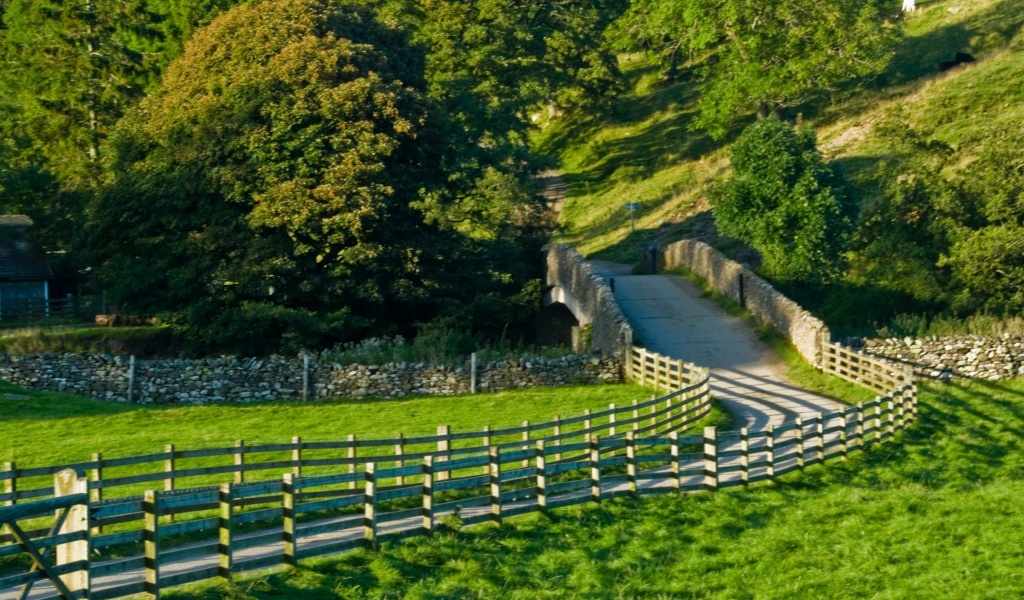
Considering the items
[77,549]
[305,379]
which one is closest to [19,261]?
[305,379]

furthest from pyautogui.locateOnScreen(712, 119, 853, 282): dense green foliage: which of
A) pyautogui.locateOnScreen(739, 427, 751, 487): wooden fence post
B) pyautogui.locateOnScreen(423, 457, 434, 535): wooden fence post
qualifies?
pyautogui.locateOnScreen(423, 457, 434, 535): wooden fence post

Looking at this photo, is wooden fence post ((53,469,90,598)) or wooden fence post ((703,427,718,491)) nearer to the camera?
wooden fence post ((53,469,90,598))

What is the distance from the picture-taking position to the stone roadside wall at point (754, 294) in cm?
4050

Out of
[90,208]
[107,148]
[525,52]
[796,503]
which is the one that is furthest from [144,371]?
[525,52]

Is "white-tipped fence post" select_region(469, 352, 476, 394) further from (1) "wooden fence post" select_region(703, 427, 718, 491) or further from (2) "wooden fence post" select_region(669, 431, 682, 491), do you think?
(2) "wooden fence post" select_region(669, 431, 682, 491)

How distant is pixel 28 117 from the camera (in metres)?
63.7

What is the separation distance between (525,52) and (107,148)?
27.5m

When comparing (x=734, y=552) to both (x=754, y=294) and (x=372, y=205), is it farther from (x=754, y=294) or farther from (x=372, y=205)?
(x=372, y=205)

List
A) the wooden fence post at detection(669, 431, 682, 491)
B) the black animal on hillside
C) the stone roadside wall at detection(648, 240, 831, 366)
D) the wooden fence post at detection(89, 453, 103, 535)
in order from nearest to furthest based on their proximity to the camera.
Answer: the wooden fence post at detection(89, 453, 103, 535) < the wooden fence post at detection(669, 431, 682, 491) < the stone roadside wall at detection(648, 240, 831, 366) < the black animal on hillside

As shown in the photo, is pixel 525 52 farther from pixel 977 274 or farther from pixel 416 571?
pixel 416 571

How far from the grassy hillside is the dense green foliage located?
8.99 metres

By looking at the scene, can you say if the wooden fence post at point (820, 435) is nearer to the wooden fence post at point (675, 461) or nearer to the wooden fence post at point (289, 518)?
the wooden fence post at point (675, 461)

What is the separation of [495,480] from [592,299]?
25462 mm

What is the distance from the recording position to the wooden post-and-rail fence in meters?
14.4
